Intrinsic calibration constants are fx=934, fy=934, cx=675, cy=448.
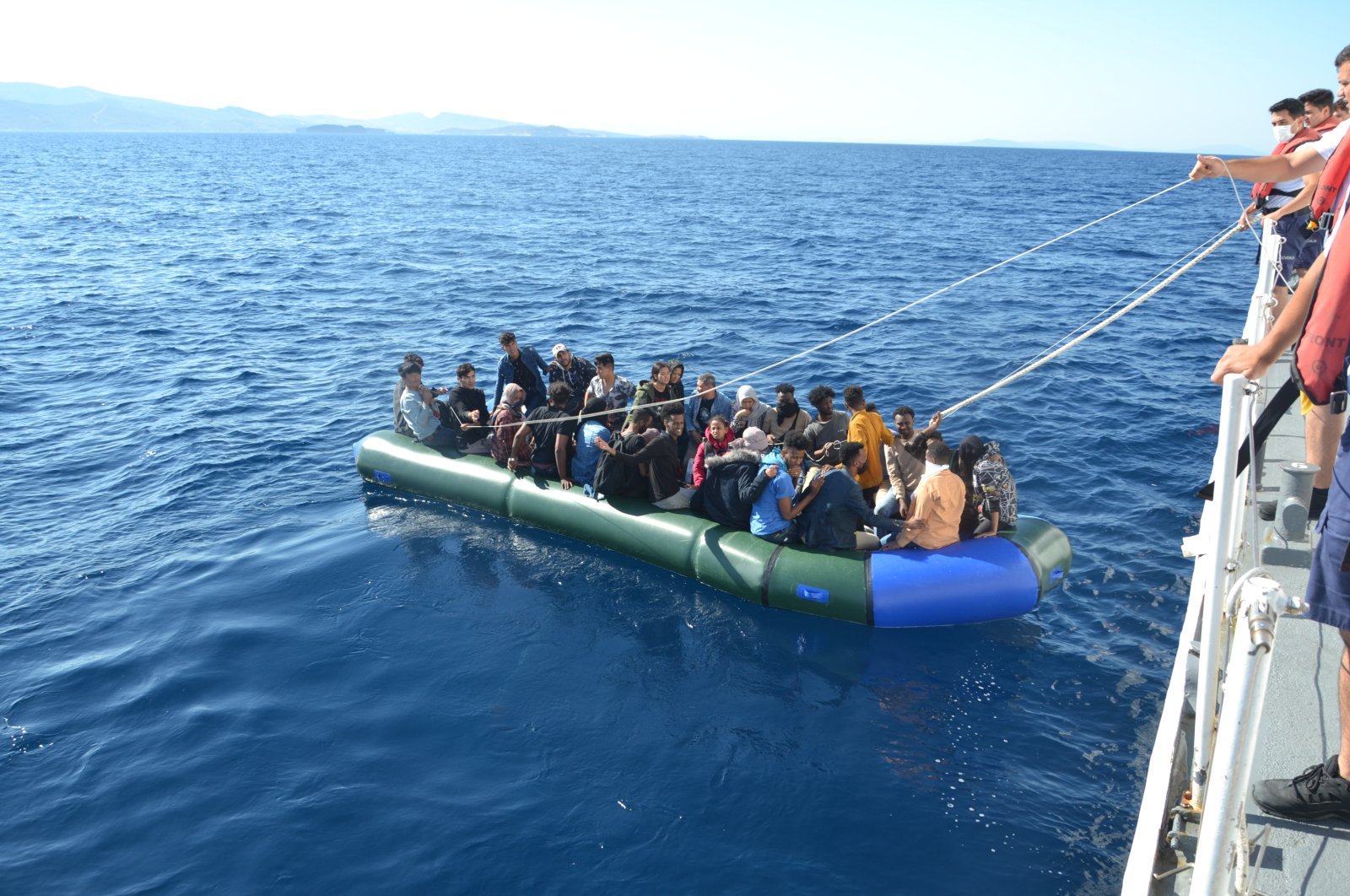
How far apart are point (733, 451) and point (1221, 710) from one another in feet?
21.2

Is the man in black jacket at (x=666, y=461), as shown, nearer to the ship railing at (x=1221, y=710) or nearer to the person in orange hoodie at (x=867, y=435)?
the person in orange hoodie at (x=867, y=435)

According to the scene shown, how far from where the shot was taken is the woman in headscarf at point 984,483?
8758mm

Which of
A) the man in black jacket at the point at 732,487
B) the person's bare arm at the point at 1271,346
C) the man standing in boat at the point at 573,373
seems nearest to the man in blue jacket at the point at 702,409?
the man in black jacket at the point at 732,487

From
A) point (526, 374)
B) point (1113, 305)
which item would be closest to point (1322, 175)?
point (526, 374)

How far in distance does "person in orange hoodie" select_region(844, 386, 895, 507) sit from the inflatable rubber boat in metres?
0.83

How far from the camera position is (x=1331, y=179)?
5711 mm

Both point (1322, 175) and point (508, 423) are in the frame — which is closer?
point (1322, 175)

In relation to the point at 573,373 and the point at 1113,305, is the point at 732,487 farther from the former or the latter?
the point at 1113,305

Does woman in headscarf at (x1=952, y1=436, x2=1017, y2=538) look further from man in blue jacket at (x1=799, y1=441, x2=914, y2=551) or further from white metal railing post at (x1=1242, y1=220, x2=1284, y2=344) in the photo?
white metal railing post at (x1=1242, y1=220, x2=1284, y2=344)

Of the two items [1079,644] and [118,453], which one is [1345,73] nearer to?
[1079,644]

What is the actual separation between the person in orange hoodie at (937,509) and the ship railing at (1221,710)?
11.1ft

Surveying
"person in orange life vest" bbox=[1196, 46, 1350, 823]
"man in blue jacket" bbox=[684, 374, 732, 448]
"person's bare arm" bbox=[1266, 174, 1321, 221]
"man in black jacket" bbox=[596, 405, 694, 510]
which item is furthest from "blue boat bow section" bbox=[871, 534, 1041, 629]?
"person in orange life vest" bbox=[1196, 46, 1350, 823]

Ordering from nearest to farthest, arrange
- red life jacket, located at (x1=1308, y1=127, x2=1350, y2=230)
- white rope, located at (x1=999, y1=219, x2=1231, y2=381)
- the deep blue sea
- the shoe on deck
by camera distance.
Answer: the shoe on deck → red life jacket, located at (x1=1308, y1=127, x2=1350, y2=230) → the deep blue sea → white rope, located at (x1=999, y1=219, x2=1231, y2=381)

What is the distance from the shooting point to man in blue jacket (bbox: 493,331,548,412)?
11.7 meters
